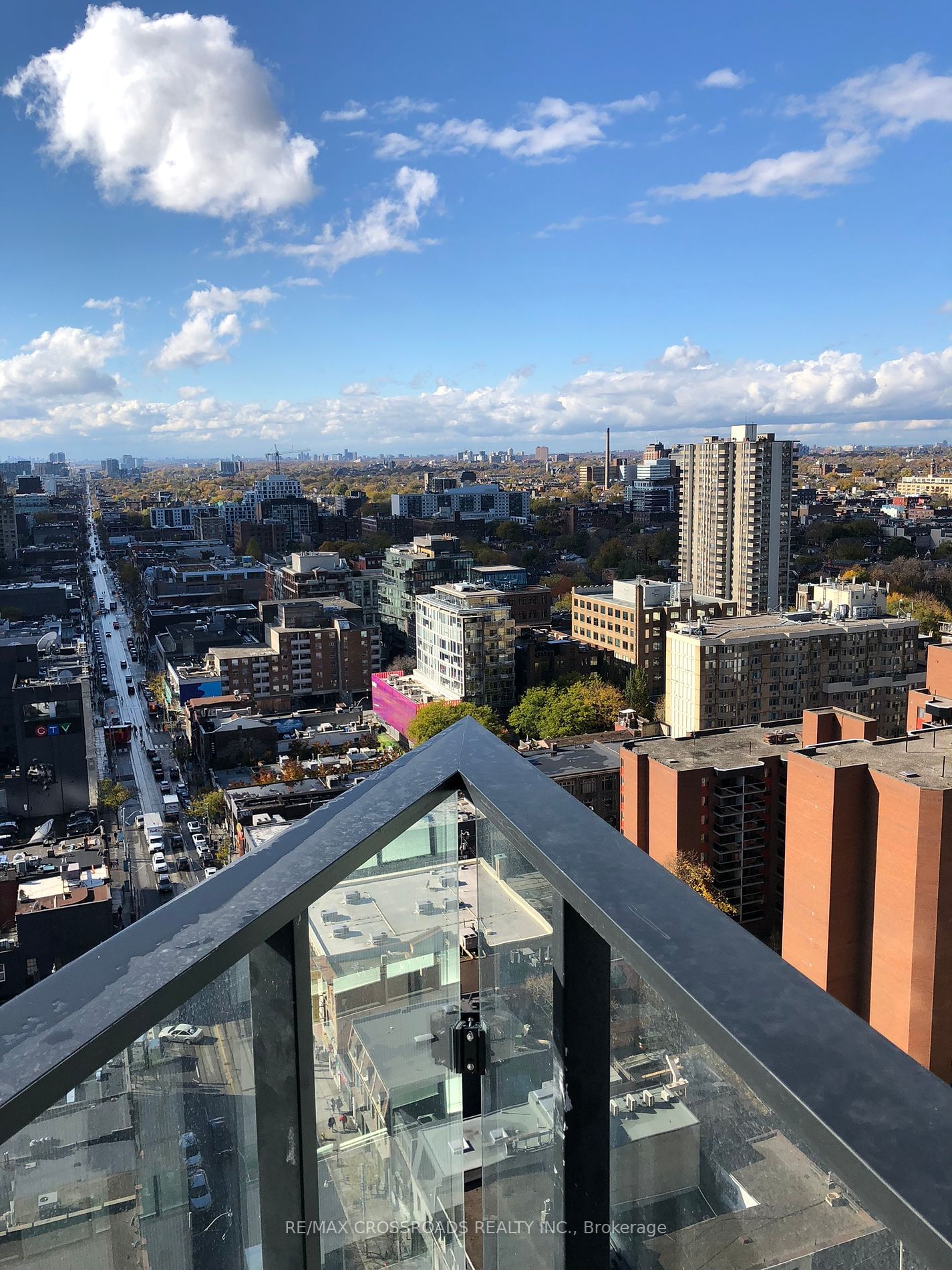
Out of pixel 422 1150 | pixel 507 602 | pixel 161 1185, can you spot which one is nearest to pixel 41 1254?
pixel 161 1185

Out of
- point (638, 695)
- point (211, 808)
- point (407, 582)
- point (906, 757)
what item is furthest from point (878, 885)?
point (407, 582)

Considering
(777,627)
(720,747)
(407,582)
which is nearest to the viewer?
(720,747)

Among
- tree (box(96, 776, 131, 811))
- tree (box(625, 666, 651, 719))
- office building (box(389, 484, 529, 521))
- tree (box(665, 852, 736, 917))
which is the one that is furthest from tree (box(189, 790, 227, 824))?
office building (box(389, 484, 529, 521))

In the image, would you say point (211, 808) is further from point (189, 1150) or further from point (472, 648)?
point (189, 1150)

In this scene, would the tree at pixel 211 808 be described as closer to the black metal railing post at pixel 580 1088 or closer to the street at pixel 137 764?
the street at pixel 137 764

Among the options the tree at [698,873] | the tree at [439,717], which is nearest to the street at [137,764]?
the tree at [439,717]

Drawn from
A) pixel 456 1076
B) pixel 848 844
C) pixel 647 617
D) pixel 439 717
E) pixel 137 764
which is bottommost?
pixel 137 764
